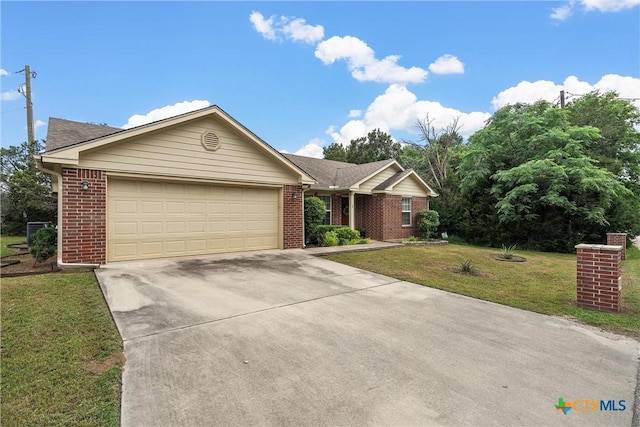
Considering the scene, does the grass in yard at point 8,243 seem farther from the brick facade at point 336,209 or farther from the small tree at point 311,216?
the brick facade at point 336,209

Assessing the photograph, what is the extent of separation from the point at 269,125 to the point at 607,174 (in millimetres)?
18685

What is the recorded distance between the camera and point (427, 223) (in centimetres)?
1656

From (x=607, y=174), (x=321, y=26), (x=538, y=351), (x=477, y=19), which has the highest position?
(x=321, y=26)

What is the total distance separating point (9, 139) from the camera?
21.9 metres

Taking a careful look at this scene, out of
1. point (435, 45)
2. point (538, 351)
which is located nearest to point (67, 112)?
point (435, 45)

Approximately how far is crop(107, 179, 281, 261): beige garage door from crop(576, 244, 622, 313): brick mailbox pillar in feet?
27.5

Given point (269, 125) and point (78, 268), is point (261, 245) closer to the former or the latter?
point (78, 268)

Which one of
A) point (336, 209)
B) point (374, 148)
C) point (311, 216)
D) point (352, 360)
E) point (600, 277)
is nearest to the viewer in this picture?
point (352, 360)

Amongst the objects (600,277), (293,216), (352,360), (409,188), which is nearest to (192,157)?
(293,216)

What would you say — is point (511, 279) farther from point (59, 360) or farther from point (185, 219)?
point (185, 219)

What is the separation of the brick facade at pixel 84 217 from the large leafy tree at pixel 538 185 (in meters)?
15.8

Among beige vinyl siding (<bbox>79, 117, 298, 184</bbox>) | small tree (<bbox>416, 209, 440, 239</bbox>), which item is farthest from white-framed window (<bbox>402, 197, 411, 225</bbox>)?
beige vinyl siding (<bbox>79, 117, 298, 184</bbox>)

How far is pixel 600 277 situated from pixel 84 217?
422 inches

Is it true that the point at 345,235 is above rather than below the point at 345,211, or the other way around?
below
